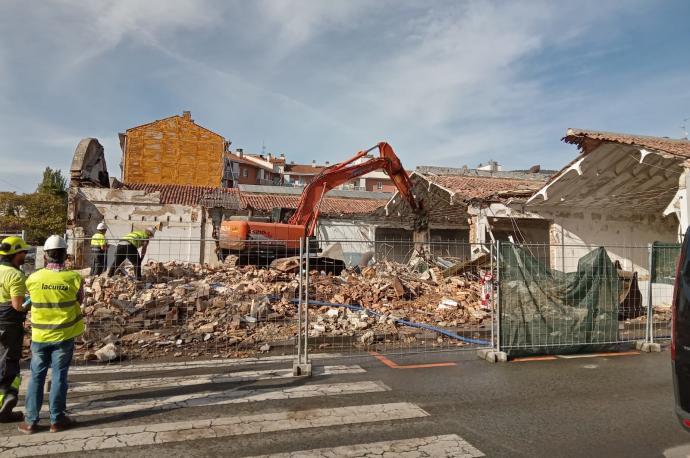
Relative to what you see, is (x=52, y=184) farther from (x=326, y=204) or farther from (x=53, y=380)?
(x=53, y=380)

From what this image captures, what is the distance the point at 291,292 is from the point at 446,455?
24.2 ft

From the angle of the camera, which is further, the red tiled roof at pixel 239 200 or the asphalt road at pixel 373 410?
the red tiled roof at pixel 239 200

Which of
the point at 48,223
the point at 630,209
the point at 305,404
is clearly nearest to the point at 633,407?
the point at 305,404

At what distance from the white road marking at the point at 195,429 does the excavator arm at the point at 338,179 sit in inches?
425

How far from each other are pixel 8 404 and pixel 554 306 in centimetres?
750

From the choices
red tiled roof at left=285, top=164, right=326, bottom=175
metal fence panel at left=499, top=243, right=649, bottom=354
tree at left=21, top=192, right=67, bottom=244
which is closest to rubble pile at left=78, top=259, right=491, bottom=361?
metal fence panel at left=499, top=243, right=649, bottom=354

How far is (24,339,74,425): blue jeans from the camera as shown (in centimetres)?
414

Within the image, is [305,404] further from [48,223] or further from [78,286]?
[48,223]

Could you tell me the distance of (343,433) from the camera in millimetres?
4176

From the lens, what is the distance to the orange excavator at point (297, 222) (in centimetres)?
1362

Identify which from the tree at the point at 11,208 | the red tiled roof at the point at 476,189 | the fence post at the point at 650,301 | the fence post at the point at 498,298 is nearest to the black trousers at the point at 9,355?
the fence post at the point at 498,298

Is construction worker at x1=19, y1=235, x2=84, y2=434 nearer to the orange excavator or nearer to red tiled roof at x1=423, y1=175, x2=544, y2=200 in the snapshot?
the orange excavator

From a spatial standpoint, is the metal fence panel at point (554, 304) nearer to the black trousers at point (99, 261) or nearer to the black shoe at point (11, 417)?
the black shoe at point (11, 417)

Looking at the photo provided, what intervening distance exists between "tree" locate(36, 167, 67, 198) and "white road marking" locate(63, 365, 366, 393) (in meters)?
42.9
